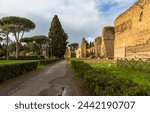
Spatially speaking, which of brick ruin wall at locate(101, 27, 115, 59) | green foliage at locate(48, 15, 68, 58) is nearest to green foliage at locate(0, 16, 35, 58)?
green foliage at locate(48, 15, 68, 58)

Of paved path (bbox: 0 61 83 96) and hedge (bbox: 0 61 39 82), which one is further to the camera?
hedge (bbox: 0 61 39 82)

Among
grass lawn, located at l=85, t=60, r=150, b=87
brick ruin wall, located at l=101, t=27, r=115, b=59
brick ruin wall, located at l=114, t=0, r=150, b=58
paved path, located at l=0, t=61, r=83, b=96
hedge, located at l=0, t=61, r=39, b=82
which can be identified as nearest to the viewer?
paved path, located at l=0, t=61, r=83, b=96

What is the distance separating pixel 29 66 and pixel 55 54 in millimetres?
46495

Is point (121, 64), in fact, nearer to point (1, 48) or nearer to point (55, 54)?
point (55, 54)

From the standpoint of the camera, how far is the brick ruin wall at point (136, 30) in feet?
77.4

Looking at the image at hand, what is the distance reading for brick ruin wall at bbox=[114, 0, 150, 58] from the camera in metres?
23.6

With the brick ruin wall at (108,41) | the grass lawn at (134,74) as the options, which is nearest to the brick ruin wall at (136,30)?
the grass lawn at (134,74)

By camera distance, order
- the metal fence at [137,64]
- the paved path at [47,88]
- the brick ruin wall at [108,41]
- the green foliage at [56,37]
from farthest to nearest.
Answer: the green foliage at [56,37]
the brick ruin wall at [108,41]
the metal fence at [137,64]
the paved path at [47,88]

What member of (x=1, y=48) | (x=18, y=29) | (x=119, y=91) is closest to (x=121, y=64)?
(x=119, y=91)

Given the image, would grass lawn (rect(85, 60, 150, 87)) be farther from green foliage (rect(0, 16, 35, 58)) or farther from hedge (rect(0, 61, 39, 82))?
green foliage (rect(0, 16, 35, 58))

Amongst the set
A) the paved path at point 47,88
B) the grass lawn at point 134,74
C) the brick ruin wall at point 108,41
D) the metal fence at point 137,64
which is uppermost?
the brick ruin wall at point 108,41

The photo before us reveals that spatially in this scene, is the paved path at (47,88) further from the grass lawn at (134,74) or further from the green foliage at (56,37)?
the green foliage at (56,37)

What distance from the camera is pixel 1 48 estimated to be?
7644cm

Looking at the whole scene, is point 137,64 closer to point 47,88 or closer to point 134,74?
point 134,74
